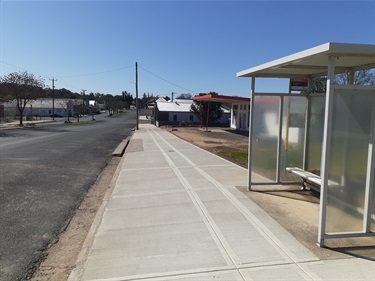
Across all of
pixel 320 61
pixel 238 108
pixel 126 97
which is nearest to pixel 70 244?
pixel 320 61

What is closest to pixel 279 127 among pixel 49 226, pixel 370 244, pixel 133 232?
pixel 370 244

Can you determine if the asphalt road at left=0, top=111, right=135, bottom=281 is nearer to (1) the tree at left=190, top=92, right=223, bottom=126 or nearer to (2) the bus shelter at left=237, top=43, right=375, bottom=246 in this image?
Result: (2) the bus shelter at left=237, top=43, right=375, bottom=246

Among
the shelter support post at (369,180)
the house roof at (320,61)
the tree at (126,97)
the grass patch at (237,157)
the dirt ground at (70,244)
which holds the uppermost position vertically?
the tree at (126,97)

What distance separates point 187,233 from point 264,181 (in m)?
3.28

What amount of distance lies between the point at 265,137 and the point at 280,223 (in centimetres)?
266

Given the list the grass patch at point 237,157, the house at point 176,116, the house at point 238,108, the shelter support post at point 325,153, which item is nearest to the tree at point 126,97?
the house at point 176,116

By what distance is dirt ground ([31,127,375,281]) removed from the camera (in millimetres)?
4102

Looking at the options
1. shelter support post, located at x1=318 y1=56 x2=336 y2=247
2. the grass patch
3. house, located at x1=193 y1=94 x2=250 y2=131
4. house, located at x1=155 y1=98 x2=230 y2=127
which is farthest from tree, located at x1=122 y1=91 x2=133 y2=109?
shelter support post, located at x1=318 y1=56 x2=336 y2=247

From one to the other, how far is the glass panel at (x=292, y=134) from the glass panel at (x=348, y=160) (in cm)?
292

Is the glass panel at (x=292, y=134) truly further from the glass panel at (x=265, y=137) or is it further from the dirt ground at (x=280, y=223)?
the dirt ground at (x=280, y=223)

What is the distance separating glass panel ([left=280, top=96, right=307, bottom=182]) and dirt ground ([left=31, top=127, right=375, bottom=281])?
1.85 ft

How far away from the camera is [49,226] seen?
558 centimetres

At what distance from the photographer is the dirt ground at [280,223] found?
4102mm

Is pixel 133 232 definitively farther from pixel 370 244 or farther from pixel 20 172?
pixel 20 172
